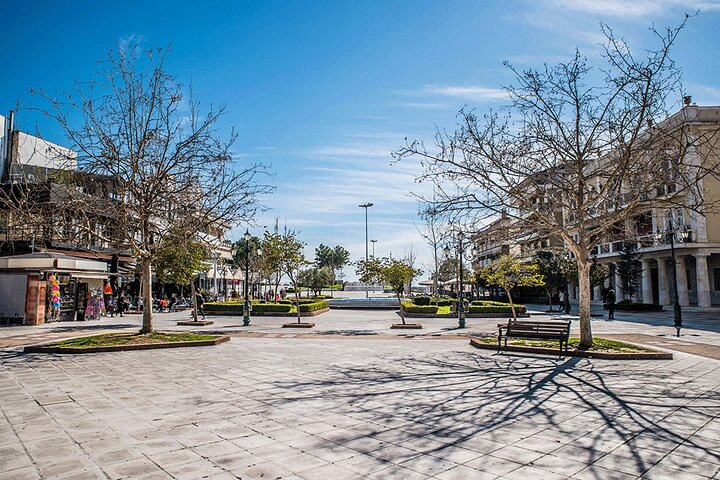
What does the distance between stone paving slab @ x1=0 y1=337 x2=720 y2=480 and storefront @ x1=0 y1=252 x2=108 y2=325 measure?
13.0 metres

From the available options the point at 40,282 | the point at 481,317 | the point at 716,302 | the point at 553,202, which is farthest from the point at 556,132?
the point at 716,302

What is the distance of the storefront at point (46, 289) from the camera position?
2112 centimetres

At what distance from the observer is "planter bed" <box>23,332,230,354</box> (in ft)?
39.6

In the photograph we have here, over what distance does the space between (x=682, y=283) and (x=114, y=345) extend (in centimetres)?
4130

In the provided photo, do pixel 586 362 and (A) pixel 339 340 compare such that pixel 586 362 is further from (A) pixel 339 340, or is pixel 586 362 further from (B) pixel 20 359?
(B) pixel 20 359

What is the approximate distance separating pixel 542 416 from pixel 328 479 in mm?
3345

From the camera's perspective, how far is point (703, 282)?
1400 inches

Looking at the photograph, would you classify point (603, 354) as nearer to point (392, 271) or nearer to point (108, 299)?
point (392, 271)

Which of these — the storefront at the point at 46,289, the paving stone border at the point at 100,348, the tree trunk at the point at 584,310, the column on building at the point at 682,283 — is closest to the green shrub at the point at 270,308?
the storefront at the point at 46,289

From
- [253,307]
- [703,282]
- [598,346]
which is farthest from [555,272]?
[598,346]

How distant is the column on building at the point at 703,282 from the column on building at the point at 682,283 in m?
1.70

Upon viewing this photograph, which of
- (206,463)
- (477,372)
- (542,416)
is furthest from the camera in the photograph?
(477,372)

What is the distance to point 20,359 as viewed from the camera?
1090cm

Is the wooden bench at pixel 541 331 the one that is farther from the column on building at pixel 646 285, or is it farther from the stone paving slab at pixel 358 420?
the column on building at pixel 646 285
